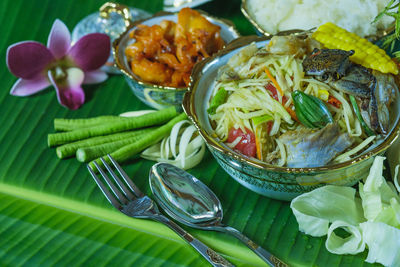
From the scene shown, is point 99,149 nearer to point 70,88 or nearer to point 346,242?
point 70,88

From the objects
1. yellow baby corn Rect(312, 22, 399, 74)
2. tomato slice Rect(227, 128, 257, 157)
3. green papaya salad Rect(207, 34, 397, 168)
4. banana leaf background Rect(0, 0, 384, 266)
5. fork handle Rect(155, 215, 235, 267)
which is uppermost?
yellow baby corn Rect(312, 22, 399, 74)

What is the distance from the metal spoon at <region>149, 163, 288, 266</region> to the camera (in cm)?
321

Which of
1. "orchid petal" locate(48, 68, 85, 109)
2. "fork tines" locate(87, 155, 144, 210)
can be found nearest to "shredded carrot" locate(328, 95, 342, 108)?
"fork tines" locate(87, 155, 144, 210)

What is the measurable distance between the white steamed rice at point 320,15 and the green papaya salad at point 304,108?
1.20 m

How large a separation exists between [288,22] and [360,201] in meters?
1.92

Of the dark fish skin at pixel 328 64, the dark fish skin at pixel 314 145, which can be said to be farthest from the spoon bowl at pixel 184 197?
the dark fish skin at pixel 328 64

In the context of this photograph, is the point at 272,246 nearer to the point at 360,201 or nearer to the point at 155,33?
the point at 360,201

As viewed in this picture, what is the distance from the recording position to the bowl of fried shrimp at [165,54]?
156 inches

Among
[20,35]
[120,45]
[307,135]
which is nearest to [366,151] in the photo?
[307,135]

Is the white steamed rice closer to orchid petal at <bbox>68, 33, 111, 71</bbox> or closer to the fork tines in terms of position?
orchid petal at <bbox>68, 33, 111, 71</bbox>

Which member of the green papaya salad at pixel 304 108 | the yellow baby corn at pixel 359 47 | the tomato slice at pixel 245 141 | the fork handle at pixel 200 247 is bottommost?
the fork handle at pixel 200 247

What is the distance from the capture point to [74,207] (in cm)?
352

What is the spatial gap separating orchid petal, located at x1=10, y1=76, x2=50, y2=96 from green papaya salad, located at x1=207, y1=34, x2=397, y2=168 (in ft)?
6.17

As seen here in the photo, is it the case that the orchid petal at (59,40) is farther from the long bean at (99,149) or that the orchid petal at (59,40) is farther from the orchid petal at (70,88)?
the long bean at (99,149)
